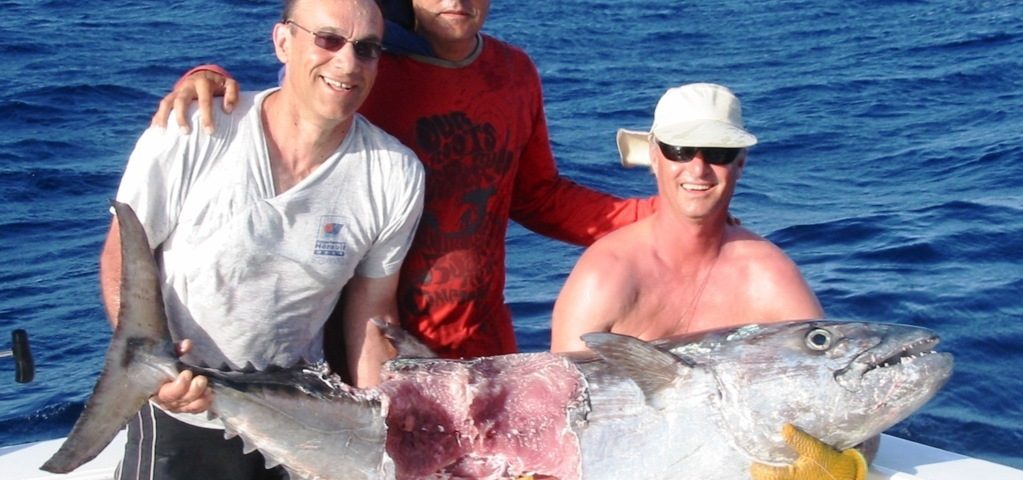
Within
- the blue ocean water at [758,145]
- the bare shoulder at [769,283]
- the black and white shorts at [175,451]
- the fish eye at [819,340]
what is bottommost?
the blue ocean water at [758,145]

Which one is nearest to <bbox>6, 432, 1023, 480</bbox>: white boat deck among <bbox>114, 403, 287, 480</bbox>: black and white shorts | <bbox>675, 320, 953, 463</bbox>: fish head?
<bbox>114, 403, 287, 480</bbox>: black and white shorts

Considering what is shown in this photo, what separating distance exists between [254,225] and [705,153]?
1.20 meters

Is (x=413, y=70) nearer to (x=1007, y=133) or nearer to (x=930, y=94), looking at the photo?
(x=1007, y=133)

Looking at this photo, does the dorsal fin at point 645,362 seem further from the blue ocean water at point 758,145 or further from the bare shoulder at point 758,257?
the blue ocean water at point 758,145

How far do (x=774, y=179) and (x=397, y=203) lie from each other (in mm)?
7383

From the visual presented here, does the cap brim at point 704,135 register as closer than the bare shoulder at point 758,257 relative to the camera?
Yes

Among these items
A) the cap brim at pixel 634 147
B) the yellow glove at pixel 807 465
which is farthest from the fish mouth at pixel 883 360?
the cap brim at pixel 634 147

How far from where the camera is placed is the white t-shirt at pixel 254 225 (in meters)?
3.24

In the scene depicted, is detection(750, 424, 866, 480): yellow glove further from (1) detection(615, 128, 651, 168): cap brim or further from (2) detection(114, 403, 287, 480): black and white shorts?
(2) detection(114, 403, 287, 480): black and white shorts

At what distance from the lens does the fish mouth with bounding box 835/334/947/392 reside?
3125mm

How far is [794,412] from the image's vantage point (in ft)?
10.2

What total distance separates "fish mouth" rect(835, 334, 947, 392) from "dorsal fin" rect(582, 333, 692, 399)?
386mm

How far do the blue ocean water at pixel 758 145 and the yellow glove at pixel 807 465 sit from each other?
292 centimetres

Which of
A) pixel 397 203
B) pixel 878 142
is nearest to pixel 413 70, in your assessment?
pixel 397 203
